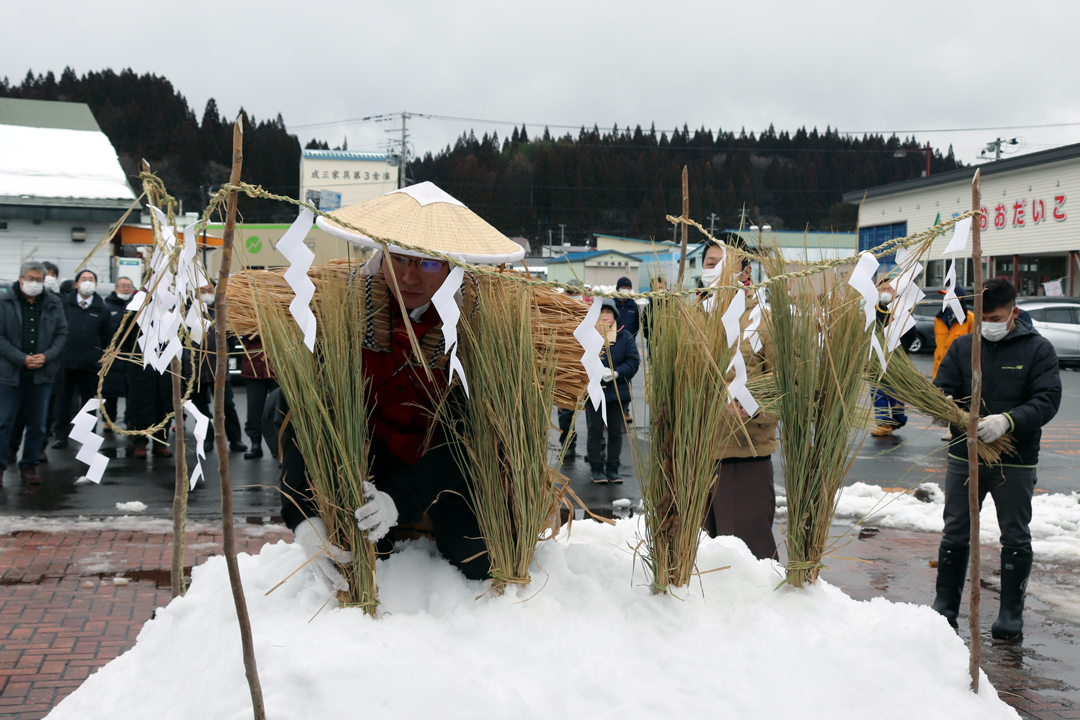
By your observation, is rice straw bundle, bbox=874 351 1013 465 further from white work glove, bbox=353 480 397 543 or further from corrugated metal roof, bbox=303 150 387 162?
corrugated metal roof, bbox=303 150 387 162

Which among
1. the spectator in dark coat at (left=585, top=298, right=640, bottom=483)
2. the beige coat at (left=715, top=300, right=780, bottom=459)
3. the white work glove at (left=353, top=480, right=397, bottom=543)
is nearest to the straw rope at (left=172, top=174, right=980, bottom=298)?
the beige coat at (left=715, top=300, right=780, bottom=459)

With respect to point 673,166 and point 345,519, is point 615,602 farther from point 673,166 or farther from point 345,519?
point 673,166

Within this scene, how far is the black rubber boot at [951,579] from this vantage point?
3.67 meters

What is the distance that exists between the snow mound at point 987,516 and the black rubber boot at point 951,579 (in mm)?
1144

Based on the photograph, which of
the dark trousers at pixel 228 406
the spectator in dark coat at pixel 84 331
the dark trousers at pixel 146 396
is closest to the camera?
the dark trousers at pixel 146 396

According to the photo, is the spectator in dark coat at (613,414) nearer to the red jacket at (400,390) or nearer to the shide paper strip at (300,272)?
the red jacket at (400,390)

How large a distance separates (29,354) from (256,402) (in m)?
1.83

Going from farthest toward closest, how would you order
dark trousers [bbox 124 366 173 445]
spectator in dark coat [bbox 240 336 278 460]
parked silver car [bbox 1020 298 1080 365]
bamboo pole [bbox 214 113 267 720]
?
parked silver car [bbox 1020 298 1080 365] < dark trousers [bbox 124 366 173 445] < spectator in dark coat [bbox 240 336 278 460] < bamboo pole [bbox 214 113 267 720]

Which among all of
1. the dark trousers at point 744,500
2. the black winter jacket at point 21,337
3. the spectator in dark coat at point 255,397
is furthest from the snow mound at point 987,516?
the black winter jacket at point 21,337

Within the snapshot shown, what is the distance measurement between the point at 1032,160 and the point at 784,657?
2718 centimetres

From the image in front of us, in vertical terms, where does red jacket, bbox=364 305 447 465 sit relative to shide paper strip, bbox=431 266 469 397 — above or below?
below

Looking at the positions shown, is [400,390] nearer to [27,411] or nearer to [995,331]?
[995,331]

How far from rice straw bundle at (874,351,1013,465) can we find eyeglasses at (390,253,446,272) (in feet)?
6.92

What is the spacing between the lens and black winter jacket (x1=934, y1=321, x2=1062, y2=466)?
351cm
